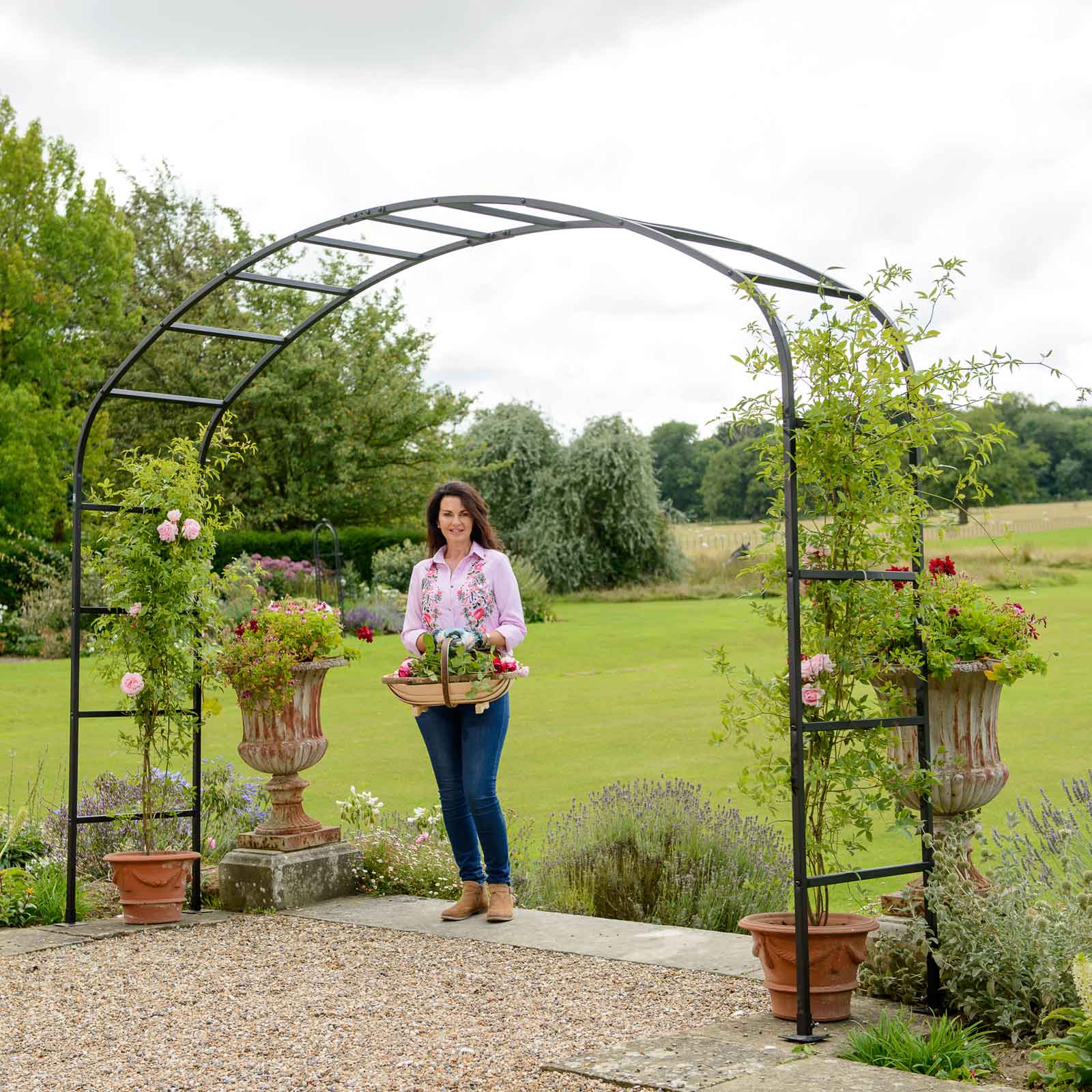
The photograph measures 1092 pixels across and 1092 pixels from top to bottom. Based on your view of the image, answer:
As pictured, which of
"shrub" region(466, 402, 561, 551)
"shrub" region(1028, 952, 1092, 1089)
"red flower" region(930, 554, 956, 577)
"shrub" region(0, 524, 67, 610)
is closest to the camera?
"shrub" region(1028, 952, 1092, 1089)

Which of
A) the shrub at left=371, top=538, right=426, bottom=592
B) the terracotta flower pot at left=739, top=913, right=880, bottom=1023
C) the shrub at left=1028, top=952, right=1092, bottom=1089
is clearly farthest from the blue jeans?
the shrub at left=371, top=538, right=426, bottom=592

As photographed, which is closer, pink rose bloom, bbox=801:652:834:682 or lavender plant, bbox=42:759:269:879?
pink rose bloom, bbox=801:652:834:682

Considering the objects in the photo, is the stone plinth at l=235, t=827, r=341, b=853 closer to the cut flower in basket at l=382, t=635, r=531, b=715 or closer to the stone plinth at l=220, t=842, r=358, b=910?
the stone plinth at l=220, t=842, r=358, b=910

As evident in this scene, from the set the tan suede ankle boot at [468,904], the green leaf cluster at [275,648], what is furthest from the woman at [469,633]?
the green leaf cluster at [275,648]

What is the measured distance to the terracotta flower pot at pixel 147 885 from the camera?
17.8ft

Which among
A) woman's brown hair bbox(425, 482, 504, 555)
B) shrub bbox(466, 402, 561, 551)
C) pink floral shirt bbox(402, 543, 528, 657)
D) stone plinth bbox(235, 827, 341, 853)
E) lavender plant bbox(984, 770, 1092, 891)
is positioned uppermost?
shrub bbox(466, 402, 561, 551)

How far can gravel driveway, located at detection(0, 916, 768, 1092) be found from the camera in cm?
348

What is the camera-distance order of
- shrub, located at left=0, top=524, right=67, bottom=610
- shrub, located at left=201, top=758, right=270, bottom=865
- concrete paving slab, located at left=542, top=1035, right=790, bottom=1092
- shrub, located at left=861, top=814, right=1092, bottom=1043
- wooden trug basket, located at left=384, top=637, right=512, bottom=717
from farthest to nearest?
shrub, located at left=0, top=524, right=67, bottom=610
shrub, located at left=201, top=758, right=270, bottom=865
wooden trug basket, located at left=384, top=637, right=512, bottom=717
shrub, located at left=861, top=814, right=1092, bottom=1043
concrete paving slab, located at left=542, top=1035, right=790, bottom=1092

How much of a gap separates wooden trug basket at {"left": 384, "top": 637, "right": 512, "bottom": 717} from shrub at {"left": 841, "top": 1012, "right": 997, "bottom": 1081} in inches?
72.3

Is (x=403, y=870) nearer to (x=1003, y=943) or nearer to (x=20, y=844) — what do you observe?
(x=20, y=844)

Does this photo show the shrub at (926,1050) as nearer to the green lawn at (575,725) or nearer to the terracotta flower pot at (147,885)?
the green lawn at (575,725)

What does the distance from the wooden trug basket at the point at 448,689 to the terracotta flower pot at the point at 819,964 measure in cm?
142

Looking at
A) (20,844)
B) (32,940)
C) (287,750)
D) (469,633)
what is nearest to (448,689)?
(469,633)

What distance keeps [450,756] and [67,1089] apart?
1977 mm
